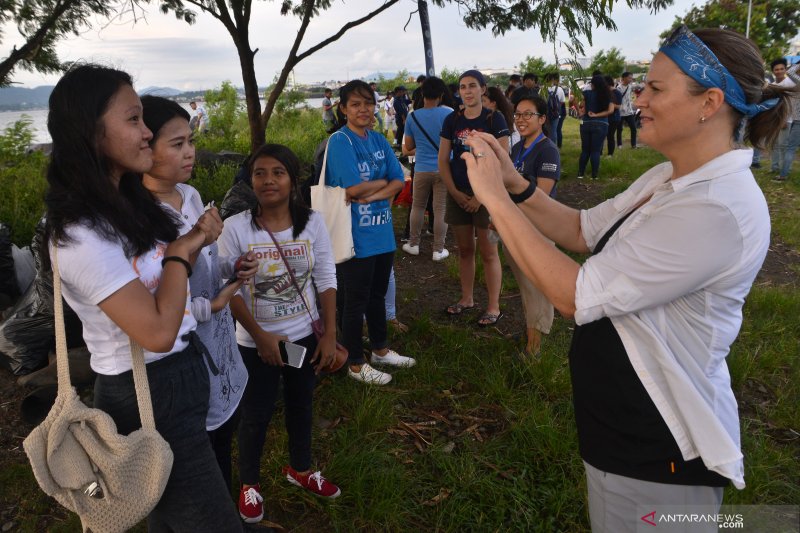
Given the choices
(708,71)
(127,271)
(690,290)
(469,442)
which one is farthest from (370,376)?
(708,71)

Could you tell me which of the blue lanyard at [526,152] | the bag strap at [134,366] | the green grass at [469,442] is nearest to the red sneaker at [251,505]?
the green grass at [469,442]

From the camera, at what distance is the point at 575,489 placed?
2.56m

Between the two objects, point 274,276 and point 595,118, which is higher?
point 595,118

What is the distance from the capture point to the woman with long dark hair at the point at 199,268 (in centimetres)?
183

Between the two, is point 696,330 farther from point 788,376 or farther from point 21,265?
point 21,265

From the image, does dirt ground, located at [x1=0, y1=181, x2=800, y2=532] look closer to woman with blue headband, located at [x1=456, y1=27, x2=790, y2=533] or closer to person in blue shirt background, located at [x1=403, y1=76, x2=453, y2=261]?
person in blue shirt background, located at [x1=403, y1=76, x2=453, y2=261]

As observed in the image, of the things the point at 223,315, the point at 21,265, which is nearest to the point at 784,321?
the point at 223,315

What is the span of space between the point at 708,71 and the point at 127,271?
1587 mm

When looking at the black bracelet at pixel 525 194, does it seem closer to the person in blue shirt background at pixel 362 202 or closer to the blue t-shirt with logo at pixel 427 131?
the person in blue shirt background at pixel 362 202

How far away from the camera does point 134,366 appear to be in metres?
1.40

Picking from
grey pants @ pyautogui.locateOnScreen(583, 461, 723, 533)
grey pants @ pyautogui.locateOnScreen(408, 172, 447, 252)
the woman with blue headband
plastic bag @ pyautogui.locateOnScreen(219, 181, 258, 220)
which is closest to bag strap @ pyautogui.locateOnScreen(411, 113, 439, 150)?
grey pants @ pyautogui.locateOnScreen(408, 172, 447, 252)

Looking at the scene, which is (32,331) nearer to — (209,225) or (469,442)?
(209,225)

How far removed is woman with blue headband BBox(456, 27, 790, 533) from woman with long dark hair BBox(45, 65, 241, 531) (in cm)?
98

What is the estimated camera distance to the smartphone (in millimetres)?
2299
